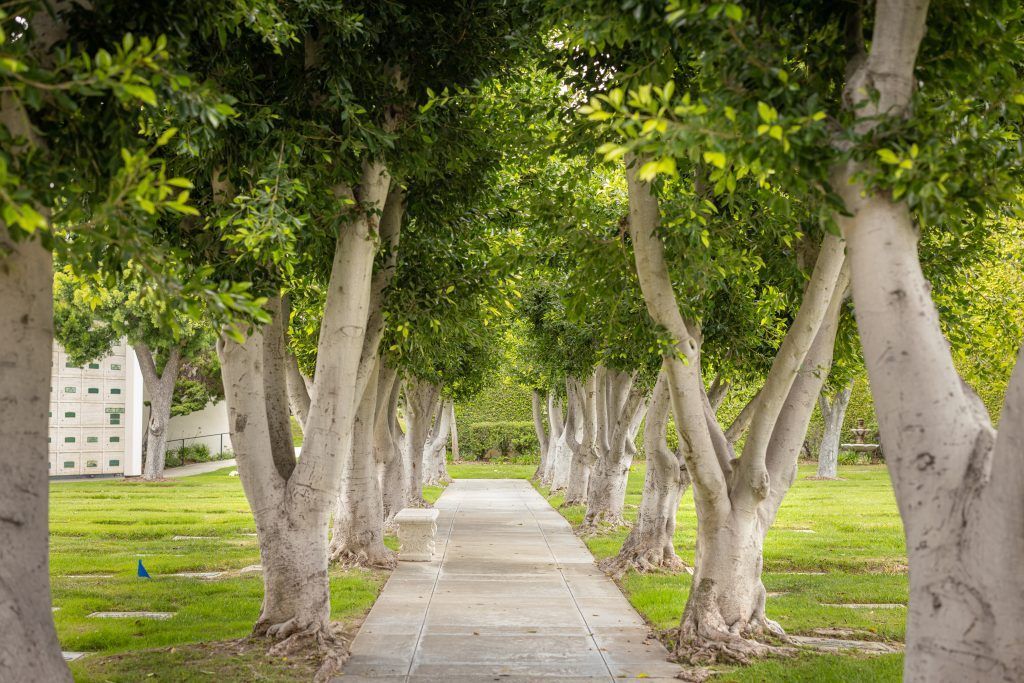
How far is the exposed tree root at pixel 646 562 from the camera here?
12594mm

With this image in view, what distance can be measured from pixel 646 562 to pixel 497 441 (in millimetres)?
35450

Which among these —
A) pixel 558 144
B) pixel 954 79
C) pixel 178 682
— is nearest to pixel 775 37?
pixel 954 79

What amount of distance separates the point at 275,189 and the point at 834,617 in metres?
7.41

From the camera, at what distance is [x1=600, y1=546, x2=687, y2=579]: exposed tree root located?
496 inches

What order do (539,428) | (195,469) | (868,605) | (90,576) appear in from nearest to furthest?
(868,605), (90,576), (539,428), (195,469)

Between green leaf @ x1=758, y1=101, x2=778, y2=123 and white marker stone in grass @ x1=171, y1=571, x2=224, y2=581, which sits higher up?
green leaf @ x1=758, y1=101, x2=778, y2=123

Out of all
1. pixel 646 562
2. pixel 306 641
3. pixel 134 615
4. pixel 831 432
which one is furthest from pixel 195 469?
pixel 306 641

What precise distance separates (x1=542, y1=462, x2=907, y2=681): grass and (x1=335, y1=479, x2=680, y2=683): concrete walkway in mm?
586

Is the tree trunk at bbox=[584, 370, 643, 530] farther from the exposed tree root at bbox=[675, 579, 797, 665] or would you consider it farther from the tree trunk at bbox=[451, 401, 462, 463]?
the tree trunk at bbox=[451, 401, 462, 463]

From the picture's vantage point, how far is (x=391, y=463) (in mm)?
17641

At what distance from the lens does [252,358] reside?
8.14m

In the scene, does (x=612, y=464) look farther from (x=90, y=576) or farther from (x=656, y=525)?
(x=90, y=576)

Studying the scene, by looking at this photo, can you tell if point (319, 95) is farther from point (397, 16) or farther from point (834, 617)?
point (834, 617)

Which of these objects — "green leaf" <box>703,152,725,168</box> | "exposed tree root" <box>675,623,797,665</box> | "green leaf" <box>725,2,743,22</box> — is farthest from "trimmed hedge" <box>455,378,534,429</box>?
"green leaf" <box>725,2,743,22</box>
